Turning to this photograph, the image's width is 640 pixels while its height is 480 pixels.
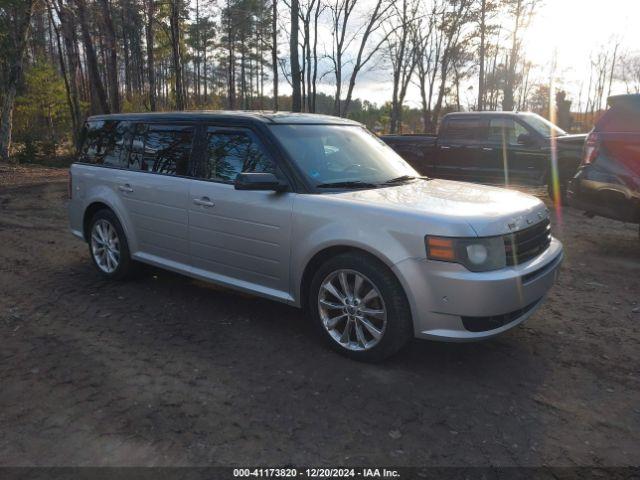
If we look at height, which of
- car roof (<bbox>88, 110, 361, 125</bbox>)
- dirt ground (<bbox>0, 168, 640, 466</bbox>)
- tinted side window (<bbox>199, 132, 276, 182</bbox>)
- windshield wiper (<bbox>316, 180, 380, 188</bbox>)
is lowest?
dirt ground (<bbox>0, 168, 640, 466</bbox>)

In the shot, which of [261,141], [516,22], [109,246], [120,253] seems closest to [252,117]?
[261,141]

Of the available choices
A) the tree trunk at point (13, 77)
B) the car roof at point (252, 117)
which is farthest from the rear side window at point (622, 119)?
the tree trunk at point (13, 77)

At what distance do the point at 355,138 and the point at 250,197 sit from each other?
1.30 metres

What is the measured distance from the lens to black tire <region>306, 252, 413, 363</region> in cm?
353

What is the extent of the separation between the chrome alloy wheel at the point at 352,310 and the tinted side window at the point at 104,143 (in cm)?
289

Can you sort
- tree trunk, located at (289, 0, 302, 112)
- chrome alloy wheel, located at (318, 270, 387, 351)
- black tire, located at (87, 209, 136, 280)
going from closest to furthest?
1. chrome alloy wheel, located at (318, 270, 387, 351)
2. black tire, located at (87, 209, 136, 280)
3. tree trunk, located at (289, 0, 302, 112)

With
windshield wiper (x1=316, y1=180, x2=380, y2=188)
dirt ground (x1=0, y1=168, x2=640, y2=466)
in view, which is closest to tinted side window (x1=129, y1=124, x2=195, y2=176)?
dirt ground (x1=0, y1=168, x2=640, y2=466)

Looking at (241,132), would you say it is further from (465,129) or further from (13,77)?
(13,77)

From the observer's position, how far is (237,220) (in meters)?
4.31

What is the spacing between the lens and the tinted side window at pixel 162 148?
4.86m

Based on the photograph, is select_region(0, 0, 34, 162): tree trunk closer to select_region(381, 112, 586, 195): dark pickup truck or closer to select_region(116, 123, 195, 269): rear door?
select_region(381, 112, 586, 195): dark pickup truck

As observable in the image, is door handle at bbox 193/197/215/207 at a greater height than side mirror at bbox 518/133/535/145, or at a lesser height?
lesser

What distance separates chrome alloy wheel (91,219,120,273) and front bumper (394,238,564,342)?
3.38 metres

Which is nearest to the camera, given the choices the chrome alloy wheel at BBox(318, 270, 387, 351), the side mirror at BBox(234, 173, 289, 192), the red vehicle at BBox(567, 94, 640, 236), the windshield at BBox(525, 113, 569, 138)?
the chrome alloy wheel at BBox(318, 270, 387, 351)
